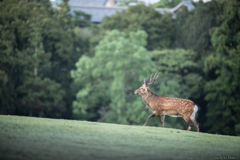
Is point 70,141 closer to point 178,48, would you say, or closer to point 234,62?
point 234,62

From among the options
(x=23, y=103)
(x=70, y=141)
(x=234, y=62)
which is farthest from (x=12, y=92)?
(x=70, y=141)

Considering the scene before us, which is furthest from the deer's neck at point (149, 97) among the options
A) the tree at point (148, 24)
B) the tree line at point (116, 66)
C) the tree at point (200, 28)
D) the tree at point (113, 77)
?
the tree at point (148, 24)

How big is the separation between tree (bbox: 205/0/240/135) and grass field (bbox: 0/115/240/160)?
1016 inches

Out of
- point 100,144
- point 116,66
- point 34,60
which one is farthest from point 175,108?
point 34,60

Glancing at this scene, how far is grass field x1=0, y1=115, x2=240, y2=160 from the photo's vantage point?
8.12 m

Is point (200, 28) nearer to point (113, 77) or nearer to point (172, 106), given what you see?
point (113, 77)

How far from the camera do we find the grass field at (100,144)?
320 inches

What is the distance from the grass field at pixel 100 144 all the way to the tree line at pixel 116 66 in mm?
25010

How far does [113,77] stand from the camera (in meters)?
41.7

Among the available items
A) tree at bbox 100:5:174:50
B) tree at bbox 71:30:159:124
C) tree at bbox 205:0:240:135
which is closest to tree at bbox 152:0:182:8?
tree at bbox 100:5:174:50

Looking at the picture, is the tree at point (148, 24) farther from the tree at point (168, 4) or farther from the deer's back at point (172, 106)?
the deer's back at point (172, 106)

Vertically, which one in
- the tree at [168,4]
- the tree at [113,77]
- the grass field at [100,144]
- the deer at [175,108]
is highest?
the tree at [168,4]

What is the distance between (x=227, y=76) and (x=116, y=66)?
957 centimetres

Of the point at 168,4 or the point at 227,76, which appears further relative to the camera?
the point at 168,4
